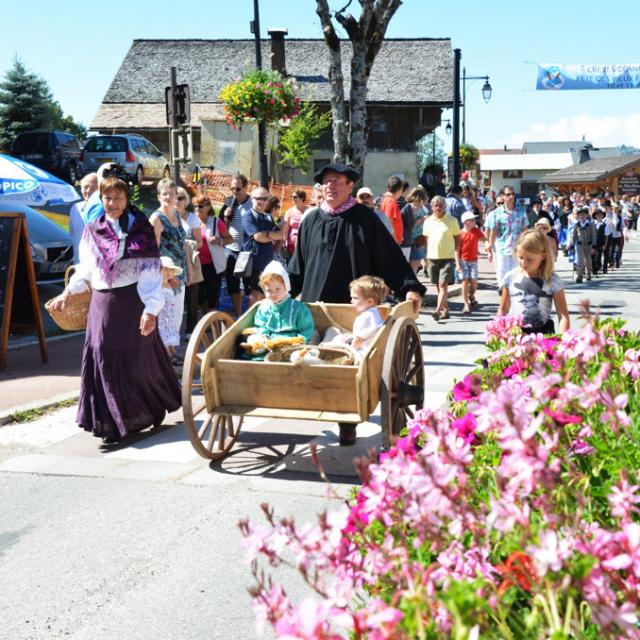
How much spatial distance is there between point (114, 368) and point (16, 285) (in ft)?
A: 12.9

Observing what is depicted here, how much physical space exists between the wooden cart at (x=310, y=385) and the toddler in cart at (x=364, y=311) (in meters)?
0.13

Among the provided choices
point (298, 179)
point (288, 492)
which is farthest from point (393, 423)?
point (298, 179)

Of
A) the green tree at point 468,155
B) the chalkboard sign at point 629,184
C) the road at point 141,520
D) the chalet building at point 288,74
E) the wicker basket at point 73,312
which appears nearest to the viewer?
the road at point 141,520

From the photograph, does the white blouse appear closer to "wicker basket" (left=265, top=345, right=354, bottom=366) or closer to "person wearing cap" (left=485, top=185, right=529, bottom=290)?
"wicker basket" (left=265, top=345, right=354, bottom=366)

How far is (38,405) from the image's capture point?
809 cm

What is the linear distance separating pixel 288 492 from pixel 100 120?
4908cm

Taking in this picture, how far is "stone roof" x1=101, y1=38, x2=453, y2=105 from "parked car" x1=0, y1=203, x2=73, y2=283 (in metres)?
35.9

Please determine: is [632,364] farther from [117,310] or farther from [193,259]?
[193,259]

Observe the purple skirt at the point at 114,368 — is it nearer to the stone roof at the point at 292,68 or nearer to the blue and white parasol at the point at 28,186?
the blue and white parasol at the point at 28,186

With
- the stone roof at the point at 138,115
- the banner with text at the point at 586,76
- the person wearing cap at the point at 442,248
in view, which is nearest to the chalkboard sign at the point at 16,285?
the person wearing cap at the point at 442,248

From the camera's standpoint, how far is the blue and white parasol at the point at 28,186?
11.2 meters

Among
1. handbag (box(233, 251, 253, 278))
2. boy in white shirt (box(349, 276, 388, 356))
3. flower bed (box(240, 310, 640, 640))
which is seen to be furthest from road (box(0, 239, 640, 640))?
handbag (box(233, 251, 253, 278))

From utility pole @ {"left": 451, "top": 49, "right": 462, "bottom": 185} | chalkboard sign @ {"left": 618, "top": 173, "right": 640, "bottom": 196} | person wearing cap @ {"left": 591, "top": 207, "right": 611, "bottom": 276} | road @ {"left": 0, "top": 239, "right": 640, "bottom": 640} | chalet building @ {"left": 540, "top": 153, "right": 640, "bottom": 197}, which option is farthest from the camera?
chalet building @ {"left": 540, "top": 153, "right": 640, "bottom": 197}

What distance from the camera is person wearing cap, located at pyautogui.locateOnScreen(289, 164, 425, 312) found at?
21.9 feet
